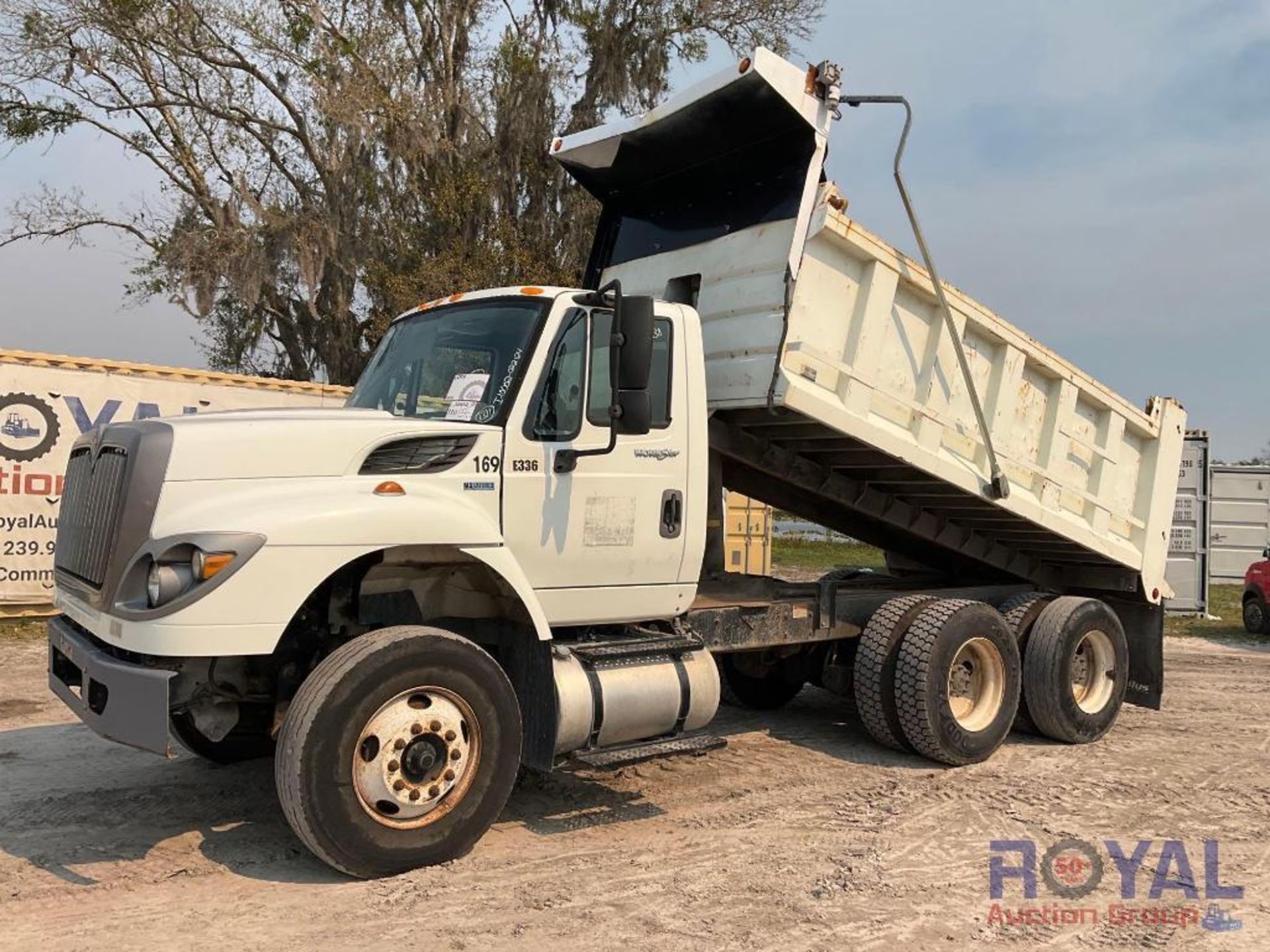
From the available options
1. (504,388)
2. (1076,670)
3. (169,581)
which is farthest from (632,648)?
(1076,670)

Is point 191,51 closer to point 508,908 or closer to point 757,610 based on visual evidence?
point 757,610

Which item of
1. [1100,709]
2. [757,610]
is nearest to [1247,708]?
[1100,709]

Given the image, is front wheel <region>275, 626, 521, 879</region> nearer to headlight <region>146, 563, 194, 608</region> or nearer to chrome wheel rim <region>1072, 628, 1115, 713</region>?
headlight <region>146, 563, 194, 608</region>

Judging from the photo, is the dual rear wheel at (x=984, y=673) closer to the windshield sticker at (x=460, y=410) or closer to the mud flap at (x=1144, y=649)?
the mud flap at (x=1144, y=649)

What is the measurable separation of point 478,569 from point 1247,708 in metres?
7.10

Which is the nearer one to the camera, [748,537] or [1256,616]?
[1256,616]

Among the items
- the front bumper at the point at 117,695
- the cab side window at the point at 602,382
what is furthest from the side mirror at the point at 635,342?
the front bumper at the point at 117,695

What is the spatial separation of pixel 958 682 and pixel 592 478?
311 centimetres

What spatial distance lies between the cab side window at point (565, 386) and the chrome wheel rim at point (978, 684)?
10.6 feet

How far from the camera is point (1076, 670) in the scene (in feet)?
24.3

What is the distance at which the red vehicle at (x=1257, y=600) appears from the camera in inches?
544

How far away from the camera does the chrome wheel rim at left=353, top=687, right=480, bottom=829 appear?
4320 millimetres

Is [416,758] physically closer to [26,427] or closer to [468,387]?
[468,387]

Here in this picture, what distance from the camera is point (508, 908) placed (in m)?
4.12
